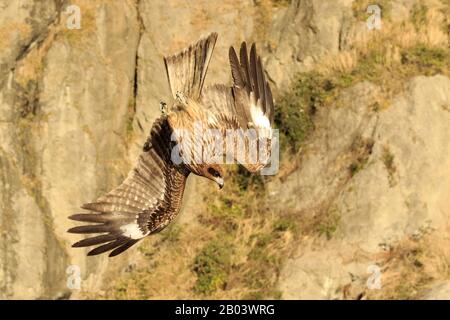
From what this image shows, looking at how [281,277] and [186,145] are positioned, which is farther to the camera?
[281,277]

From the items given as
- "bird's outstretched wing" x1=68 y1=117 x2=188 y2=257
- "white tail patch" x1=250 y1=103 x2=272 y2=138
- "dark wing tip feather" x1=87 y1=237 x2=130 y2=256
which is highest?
"white tail patch" x1=250 y1=103 x2=272 y2=138

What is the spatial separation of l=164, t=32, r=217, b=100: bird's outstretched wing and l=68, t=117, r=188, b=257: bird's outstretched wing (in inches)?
15.7

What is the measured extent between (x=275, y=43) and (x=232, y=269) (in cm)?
341

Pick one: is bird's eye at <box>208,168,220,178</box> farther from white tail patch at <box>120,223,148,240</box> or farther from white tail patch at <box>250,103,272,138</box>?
white tail patch at <box>120,223,148,240</box>

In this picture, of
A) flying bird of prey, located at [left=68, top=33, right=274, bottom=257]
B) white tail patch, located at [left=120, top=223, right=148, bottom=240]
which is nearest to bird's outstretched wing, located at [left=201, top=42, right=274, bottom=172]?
flying bird of prey, located at [left=68, top=33, right=274, bottom=257]

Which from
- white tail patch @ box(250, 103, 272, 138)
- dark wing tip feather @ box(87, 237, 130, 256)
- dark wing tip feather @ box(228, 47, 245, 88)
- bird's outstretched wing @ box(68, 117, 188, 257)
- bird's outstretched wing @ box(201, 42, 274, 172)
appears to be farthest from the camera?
white tail patch @ box(250, 103, 272, 138)

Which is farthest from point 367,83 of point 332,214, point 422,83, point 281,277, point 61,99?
point 61,99

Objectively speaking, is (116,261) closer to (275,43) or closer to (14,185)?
(14,185)

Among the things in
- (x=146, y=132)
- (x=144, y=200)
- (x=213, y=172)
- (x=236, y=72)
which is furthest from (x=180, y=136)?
(x=146, y=132)

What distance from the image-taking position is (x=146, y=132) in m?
16.6

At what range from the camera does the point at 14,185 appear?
1592cm

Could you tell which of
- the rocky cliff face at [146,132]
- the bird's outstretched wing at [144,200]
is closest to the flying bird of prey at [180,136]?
the bird's outstretched wing at [144,200]

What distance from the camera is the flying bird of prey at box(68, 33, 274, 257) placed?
38.9ft
